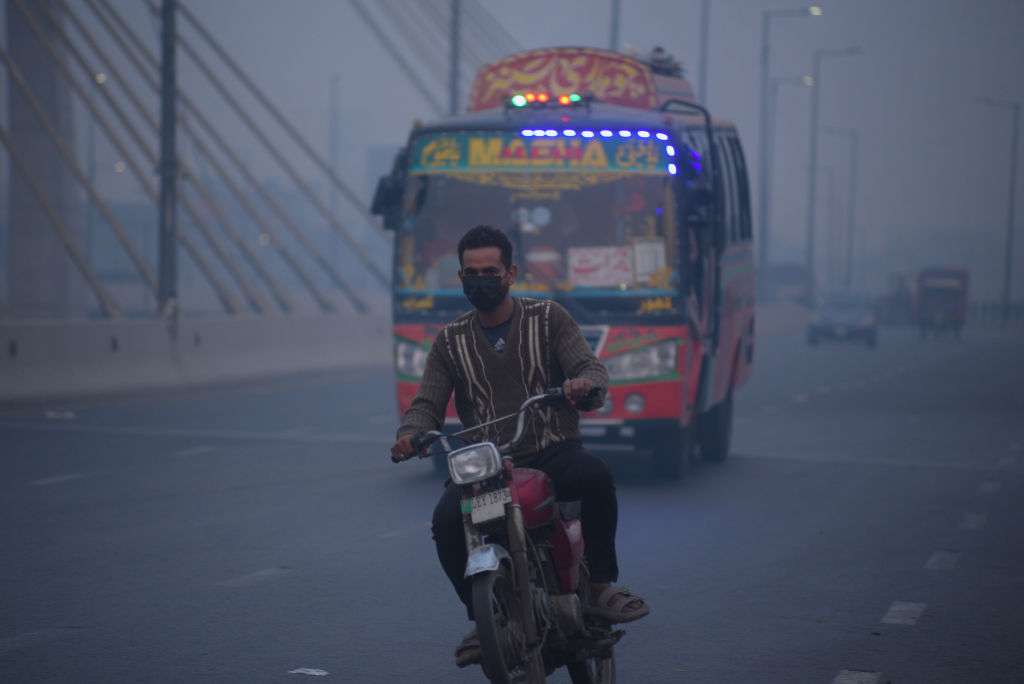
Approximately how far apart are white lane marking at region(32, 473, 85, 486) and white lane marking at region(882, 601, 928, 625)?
6.63m

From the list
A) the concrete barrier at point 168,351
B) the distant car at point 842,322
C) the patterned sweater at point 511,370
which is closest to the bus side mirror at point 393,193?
the patterned sweater at point 511,370

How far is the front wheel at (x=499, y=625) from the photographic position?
481 cm

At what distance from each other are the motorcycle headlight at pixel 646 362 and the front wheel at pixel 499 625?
6.70 metres

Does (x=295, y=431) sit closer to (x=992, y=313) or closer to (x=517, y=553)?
(x=517, y=553)

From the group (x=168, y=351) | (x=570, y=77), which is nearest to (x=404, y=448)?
(x=570, y=77)

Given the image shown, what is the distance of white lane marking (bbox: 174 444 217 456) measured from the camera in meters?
13.8

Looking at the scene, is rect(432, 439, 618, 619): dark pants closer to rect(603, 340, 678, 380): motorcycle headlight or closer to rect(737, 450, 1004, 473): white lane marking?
rect(603, 340, 678, 380): motorcycle headlight

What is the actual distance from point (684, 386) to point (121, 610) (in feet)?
18.7

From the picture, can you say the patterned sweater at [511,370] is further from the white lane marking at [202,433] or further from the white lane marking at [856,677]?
the white lane marking at [202,433]

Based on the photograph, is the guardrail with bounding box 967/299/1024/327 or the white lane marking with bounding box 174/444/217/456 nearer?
the white lane marking with bounding box 174/444/217/456

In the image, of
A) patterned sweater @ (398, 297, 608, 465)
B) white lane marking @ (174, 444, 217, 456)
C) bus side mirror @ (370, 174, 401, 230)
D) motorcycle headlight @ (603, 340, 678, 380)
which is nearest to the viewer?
patterned sweater @ (398, 297, 608, 465)

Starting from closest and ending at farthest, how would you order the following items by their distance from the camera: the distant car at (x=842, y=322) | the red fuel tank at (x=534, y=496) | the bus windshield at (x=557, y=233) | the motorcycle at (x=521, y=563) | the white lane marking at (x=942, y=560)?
the motorcycle at (x=521, y=563) → the red fuel tank at (x=534, y=496) → the white lane marking at (x=942, y=560) → the bus windshield at (x=557, y=233) → the distant car at (x=842, y=322)

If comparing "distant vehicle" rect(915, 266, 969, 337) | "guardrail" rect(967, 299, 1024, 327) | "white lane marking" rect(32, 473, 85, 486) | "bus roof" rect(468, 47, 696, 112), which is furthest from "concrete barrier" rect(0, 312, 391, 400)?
"guardrail" rect(967, 299, 1024, 327)

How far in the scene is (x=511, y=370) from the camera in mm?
5473
